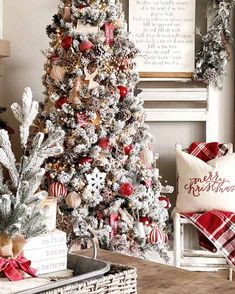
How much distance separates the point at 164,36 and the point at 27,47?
0.99 m

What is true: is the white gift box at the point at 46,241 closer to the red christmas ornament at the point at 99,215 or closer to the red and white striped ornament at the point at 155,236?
the red christmas ornament at the point at 99,215

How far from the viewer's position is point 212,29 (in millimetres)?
4027

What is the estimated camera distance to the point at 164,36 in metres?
4.20

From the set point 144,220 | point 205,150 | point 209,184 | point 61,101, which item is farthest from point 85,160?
point 205,150

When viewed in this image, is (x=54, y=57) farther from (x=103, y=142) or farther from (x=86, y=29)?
(x=103, y=142)

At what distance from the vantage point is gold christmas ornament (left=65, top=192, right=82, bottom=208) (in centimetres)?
305

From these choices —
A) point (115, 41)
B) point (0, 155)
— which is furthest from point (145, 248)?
Answer: point (0, 155)

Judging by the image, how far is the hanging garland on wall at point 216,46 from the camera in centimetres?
400

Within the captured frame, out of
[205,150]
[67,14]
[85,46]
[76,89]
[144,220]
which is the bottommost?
[144,220]

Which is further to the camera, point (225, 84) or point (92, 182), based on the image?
point (225, 84)

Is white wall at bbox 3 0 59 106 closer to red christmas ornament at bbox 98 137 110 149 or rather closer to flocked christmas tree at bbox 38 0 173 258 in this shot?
flocked christmas tree at bbox 38 0 173 258

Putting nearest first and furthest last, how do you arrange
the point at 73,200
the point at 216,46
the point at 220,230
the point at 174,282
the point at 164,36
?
1. the point at 174,282
2. the point at 73,200
3. the point at 220,230
4. the point at 216,46
5. the point at 164,36

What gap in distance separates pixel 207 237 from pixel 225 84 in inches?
46.4

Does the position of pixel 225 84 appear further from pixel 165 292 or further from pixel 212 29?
pixel 165 292
